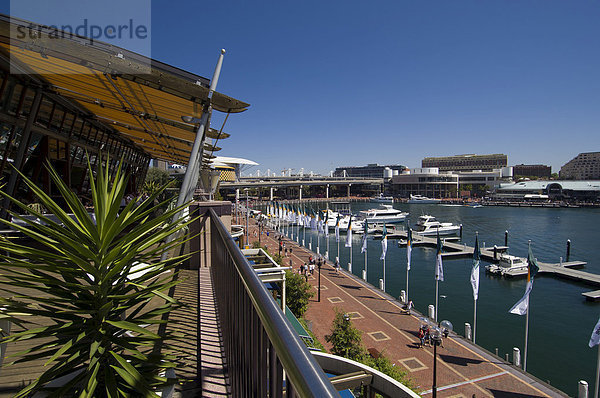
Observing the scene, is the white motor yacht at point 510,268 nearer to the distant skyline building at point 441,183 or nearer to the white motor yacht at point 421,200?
the white motor yacht at point 421,200

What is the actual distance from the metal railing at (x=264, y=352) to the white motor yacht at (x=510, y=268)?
42.2 meters

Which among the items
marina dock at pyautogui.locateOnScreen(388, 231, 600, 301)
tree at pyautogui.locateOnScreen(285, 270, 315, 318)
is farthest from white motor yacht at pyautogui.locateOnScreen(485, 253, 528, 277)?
tree at pyautogui.locateOnScreen(285, 270, 315, 318)

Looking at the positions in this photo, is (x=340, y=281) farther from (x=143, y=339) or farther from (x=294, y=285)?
(x=143, y=339)

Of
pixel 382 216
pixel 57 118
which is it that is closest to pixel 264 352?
pixel 57 118

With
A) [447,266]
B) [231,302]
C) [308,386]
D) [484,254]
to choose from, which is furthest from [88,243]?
[484,254]

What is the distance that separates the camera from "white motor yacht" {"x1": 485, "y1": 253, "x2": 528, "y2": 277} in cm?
3691

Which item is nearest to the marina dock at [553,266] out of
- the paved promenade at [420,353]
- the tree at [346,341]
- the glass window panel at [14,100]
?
the paved promenade at [420,353]

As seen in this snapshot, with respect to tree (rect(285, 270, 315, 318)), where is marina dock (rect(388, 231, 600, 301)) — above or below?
below

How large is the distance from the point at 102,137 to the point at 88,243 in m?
20.4

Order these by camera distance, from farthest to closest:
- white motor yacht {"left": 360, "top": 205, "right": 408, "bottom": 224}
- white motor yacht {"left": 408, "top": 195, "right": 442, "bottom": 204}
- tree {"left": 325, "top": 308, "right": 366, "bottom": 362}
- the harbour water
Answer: white motor yacht {"left": 408, "top": 195, "right": 442, "bottom": 204} → white motor yacht {"left": 360, "top": 205, "right": 408, "bottom": 224} → the harbour water → tree {"left": 325, "top": 308, "right": 366, "bottom": 362}

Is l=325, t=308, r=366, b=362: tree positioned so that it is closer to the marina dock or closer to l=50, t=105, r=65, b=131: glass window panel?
l=50, t=105, r=65, b=131: glass window panel

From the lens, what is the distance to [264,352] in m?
1.73

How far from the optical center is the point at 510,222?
8150 cm

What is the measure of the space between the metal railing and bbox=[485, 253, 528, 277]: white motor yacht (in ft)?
138
